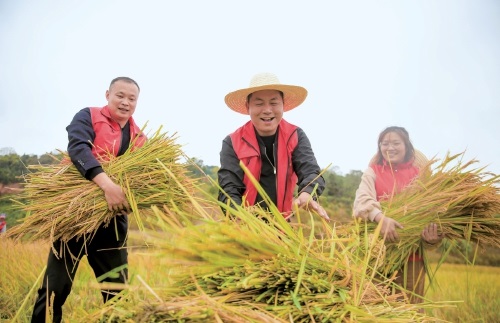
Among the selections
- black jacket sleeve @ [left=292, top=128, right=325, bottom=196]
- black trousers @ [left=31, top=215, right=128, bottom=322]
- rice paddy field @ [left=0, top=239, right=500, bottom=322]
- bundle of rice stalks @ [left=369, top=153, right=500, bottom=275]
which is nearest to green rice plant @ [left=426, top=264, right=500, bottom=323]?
rice paddy field @ [left=0, top=239, right=500, bottom=322]

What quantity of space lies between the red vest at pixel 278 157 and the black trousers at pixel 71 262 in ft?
3.29

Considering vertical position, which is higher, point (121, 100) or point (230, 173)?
point (121, 100)

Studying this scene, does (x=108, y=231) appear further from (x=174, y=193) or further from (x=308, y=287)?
(x=308, y=287)

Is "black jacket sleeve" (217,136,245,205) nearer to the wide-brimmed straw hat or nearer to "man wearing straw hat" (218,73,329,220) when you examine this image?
"man wearing straw hat" (218,73,329,220)

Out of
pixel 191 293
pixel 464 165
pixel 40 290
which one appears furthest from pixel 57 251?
pixel 464 165

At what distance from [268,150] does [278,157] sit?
0.11 metres

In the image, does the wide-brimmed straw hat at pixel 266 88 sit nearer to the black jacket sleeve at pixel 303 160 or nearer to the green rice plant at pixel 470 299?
the black jacket sleeve at pixel 303 160

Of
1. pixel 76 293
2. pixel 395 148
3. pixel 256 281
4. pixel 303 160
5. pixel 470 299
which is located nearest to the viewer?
pixel 256 281

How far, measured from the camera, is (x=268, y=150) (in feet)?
10.0

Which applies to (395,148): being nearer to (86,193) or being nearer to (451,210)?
(451,210)

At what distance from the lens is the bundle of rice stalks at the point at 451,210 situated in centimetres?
295

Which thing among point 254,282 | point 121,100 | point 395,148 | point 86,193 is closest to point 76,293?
point 86,193

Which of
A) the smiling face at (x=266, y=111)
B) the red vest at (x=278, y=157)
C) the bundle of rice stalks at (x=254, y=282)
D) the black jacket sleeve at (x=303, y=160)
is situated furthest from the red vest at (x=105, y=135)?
the bundle of rice stalks at (x=254, y=282)

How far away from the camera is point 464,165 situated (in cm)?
314
